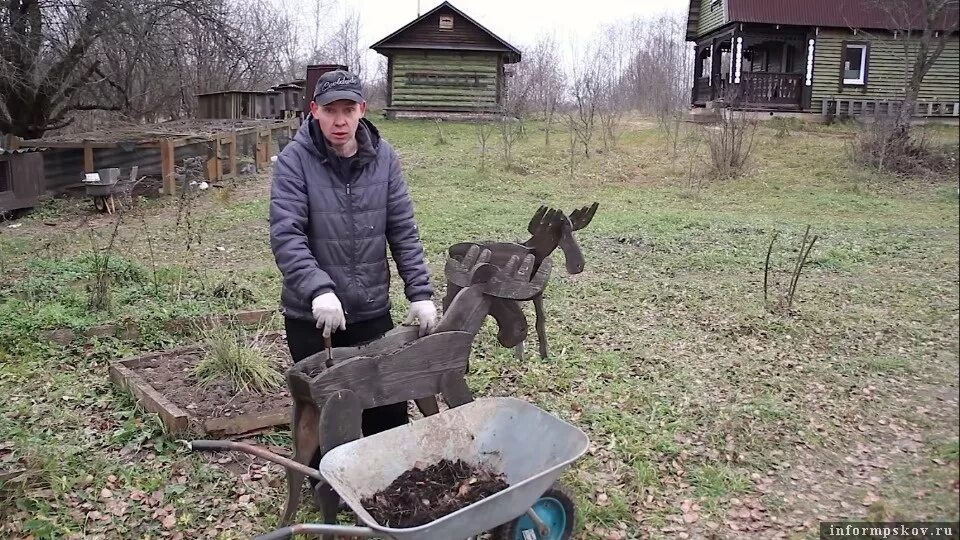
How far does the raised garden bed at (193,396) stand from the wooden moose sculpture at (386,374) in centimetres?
107

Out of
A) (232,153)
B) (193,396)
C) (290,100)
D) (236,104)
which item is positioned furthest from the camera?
(290,100)

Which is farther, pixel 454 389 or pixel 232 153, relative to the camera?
pixel 232 153

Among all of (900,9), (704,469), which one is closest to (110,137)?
(704,469)

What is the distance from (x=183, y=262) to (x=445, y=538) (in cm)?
695

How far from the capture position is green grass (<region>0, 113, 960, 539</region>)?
361 cm

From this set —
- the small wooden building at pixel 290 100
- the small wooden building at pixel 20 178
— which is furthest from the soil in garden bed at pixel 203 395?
the small wooden building at pixel 290 100

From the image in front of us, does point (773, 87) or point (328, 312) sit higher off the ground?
point (773, 87)

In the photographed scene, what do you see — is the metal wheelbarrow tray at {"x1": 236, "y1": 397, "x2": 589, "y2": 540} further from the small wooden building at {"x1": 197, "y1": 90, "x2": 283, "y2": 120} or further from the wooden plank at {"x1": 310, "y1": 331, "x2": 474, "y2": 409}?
the small wooden building at {"x1": 197, "y1": 90, "x2": 283, "y2": 120}

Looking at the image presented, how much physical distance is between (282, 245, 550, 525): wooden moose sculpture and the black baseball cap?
87 centimetres

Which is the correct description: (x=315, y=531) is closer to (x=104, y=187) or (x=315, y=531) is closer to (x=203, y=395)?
(x=203, y=395)

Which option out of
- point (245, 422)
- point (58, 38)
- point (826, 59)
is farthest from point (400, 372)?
point (826, 59)

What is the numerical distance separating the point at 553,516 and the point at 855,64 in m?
24.6

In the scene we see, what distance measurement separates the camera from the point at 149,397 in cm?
446
